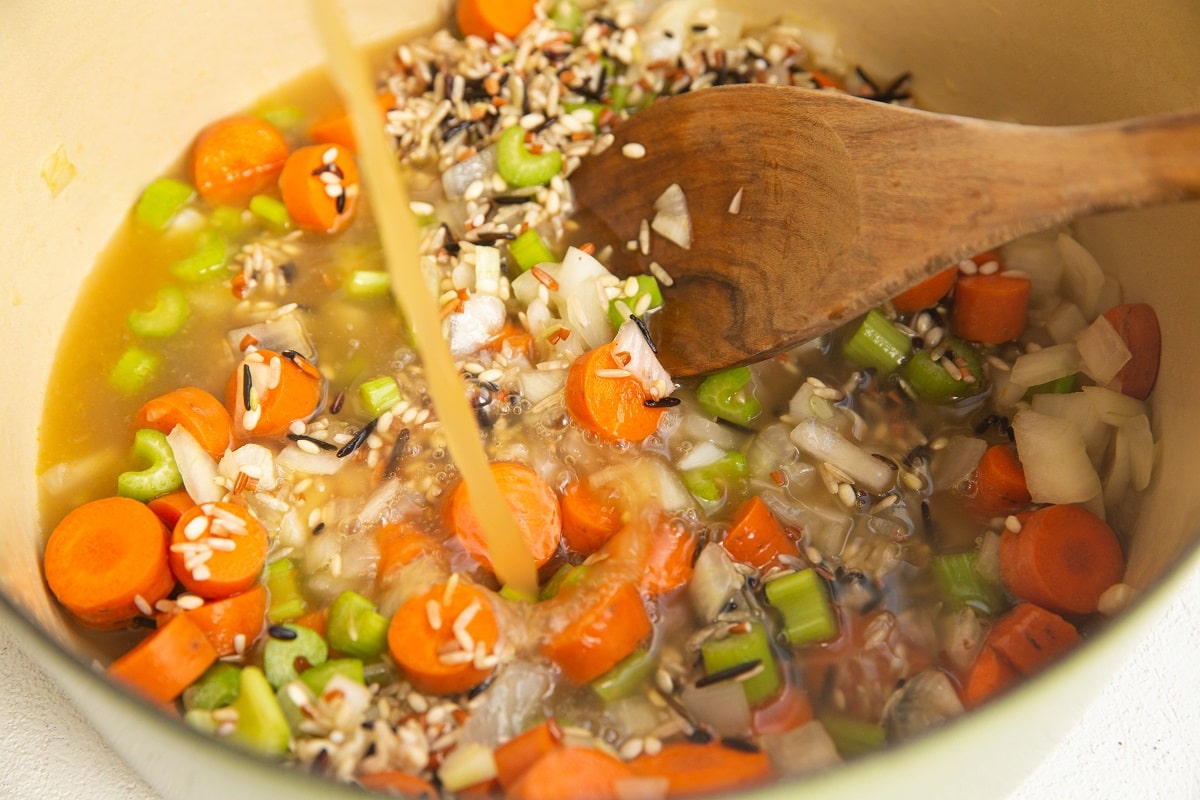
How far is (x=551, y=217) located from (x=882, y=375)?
99 centimetres

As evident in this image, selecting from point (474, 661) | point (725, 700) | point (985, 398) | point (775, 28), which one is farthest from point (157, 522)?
point (775, 28)

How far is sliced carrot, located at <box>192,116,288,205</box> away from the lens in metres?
2.77

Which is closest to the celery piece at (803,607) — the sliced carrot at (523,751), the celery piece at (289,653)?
the sliced carrot at (523,751)

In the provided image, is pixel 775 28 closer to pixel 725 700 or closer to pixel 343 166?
pixel 343 166

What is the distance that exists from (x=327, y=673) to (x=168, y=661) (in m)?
0.30

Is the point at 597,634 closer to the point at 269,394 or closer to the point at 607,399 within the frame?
the point at 607,399

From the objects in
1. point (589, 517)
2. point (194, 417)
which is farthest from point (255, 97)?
point (589, 517)

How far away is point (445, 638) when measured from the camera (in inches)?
79.5

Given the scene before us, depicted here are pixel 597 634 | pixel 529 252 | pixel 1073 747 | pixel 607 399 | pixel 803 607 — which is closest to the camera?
pixel 1073 747

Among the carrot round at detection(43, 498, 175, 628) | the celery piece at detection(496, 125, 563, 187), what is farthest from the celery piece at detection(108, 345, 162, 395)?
the celery piece at detection(496, 125, 563, 187)

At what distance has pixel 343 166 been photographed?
2779 millimetres

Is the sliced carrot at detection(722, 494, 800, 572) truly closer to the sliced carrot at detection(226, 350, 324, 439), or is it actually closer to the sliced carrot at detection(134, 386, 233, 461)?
the sliced carrot at detection(226, 350, 324, 439)

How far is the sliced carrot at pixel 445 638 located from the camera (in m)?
2.00

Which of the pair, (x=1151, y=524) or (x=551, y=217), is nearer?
(x=1151, y=524)
